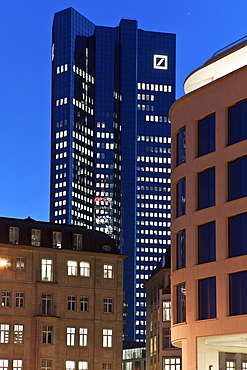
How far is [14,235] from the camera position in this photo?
348 ft

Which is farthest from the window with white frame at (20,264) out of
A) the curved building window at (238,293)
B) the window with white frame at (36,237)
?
the curved building window at (238,293)

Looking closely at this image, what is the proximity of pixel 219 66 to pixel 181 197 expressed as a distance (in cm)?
1080

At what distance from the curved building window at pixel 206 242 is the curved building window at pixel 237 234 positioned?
2055 mm

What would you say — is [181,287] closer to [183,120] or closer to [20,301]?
→ [183,120]

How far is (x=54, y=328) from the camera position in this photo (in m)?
104

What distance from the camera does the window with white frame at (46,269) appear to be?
106 metres

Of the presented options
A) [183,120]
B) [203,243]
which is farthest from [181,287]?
[183,120]

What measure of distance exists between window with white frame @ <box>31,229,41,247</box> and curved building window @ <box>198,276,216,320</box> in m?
49.9

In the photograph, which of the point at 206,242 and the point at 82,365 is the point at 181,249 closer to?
the point at 206,242

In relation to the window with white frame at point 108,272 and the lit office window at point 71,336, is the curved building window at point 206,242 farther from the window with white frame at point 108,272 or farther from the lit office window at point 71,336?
the window with white frame at point 108,272

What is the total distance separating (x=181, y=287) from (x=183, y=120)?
13.3m

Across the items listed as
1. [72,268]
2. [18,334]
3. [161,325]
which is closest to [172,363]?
[161,325]

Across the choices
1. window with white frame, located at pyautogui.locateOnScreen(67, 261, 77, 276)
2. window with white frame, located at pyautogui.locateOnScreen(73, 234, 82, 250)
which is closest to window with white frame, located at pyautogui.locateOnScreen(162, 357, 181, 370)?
window with white frame, located at pyautogui.locateOnScreen(67, 261, 77, 276)

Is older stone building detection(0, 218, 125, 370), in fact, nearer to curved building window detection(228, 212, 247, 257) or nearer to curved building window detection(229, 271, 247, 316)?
curved building window detection(228, 212, 247, 257)
